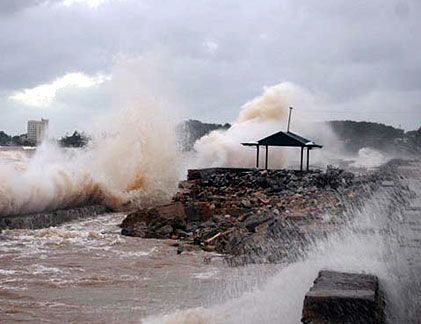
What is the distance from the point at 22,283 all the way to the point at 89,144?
20.4m

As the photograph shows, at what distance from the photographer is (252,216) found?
46.4ft

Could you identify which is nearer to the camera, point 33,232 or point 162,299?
point 162,299

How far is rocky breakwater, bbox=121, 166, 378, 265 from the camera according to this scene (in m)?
11.1

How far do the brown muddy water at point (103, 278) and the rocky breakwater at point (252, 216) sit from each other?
628 mm

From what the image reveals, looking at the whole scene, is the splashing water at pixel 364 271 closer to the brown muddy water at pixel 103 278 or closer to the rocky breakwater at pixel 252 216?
the brown muddy water at pixel 103 278

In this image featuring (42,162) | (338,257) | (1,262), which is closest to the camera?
(338,257)

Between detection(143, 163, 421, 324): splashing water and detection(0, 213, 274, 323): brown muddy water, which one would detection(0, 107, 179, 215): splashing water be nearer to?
detection(0, 213, 274, 323): brown muddy water

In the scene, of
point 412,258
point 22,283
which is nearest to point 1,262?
point 22,283

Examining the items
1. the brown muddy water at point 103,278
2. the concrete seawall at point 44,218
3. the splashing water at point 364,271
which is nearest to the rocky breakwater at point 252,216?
the brown muddy water at point 103,278

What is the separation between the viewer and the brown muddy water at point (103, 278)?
24.8 feet

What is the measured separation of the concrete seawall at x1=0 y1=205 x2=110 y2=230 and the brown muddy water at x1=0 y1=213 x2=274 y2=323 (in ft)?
4.17

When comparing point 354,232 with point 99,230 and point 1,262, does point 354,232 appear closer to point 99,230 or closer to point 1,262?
point 1,262

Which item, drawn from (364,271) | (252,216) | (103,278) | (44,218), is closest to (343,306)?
(364,271)

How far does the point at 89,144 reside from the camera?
29344 mm
